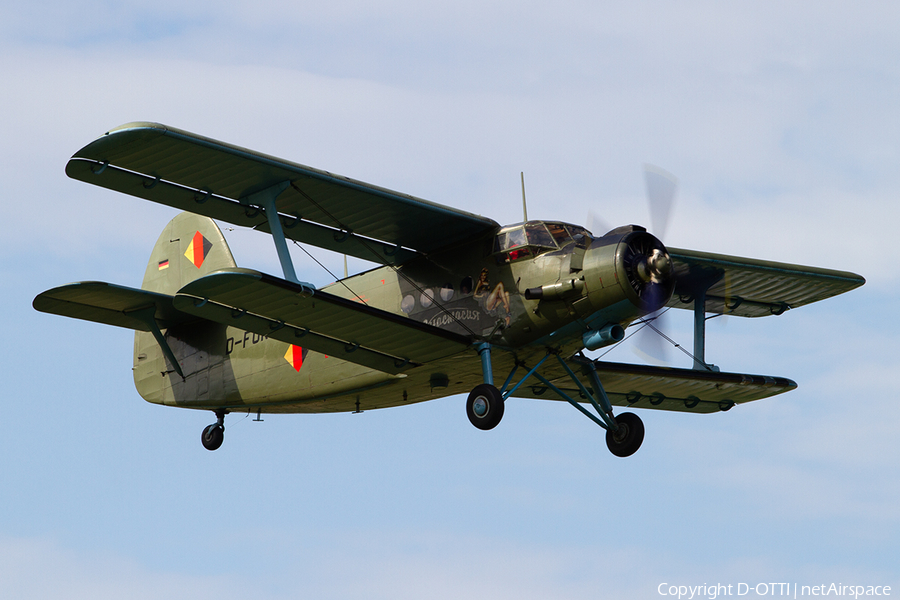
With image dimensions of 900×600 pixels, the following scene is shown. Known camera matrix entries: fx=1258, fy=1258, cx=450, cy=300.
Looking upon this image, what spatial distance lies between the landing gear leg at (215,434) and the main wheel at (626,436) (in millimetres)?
7102

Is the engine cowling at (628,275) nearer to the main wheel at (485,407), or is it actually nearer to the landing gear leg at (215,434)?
the main wheel at (485,407)

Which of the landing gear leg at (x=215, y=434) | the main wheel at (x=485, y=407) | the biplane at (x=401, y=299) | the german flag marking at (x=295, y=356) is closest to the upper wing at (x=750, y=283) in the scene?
the biplane at (x=401, y=299)

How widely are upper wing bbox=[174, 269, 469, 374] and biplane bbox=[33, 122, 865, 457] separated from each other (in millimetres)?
28

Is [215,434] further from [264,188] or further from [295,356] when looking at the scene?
[264,188]

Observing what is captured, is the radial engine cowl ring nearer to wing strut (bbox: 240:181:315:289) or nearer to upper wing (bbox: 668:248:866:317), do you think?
upper wing (bbox: 668:248:866:317)

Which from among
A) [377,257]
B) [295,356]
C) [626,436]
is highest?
[377,257]

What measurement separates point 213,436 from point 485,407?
6998 mm

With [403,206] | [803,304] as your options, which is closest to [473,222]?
[403,206]

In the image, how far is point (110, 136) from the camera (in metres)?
16.2

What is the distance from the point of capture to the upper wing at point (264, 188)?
16531 mm

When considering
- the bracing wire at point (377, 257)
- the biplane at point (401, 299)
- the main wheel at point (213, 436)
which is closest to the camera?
the biplane at point (401, 299)

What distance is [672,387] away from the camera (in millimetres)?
21641

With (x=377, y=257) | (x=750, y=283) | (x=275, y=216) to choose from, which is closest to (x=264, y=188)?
(x=275, y=216)

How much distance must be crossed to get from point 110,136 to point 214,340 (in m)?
6.73
